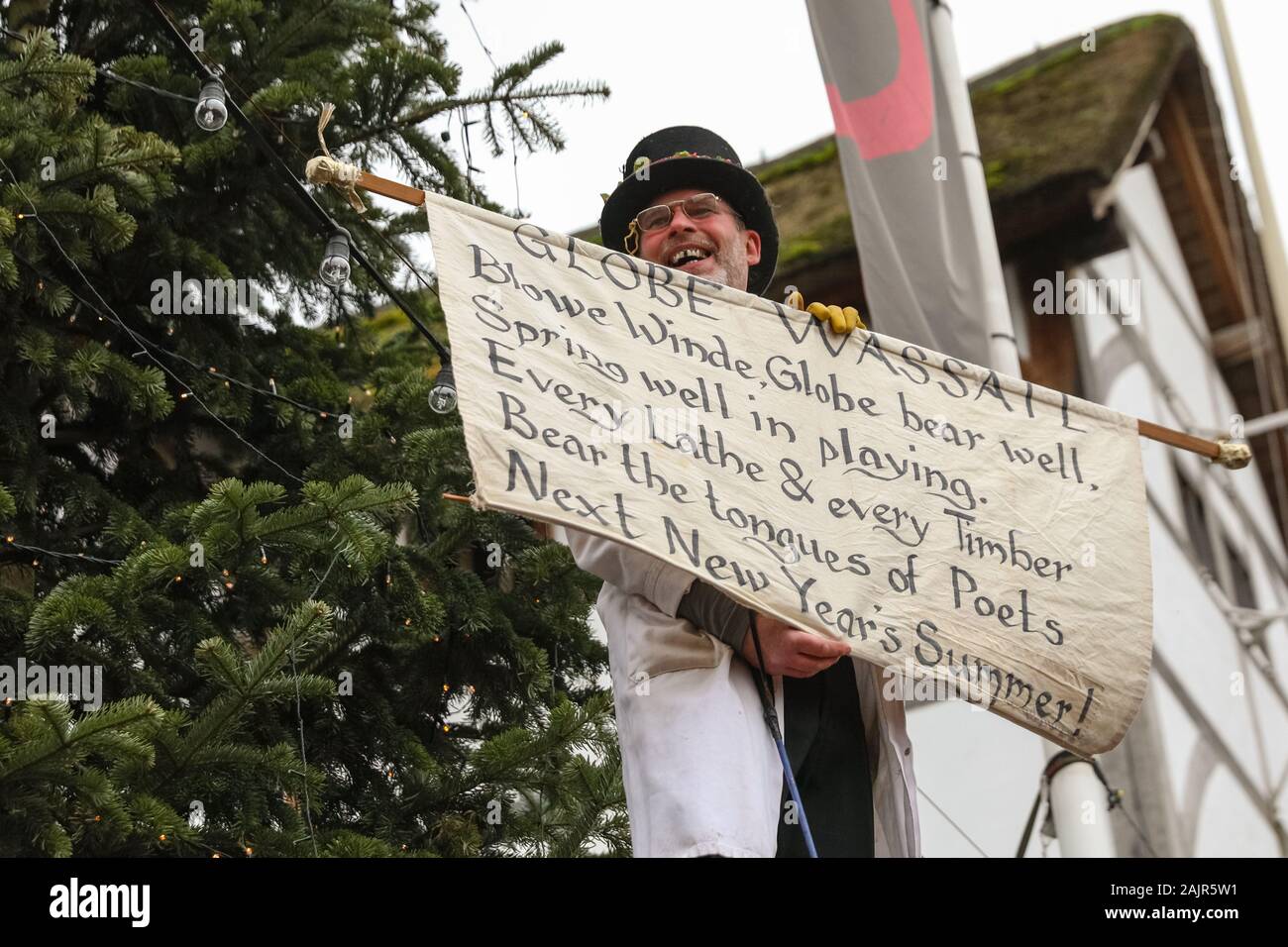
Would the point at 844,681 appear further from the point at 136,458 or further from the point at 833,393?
the point at 136,458

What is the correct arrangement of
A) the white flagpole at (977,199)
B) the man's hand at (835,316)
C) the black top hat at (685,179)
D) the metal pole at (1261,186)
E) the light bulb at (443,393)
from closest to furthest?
the man's hand at (835,316) → the black top hat at (685,179) → the light bulb at (443,393) → the white flagpole at (977,199) → the metal pole at (1261,186)

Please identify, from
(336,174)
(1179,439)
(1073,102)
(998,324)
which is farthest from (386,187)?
(1073,102)

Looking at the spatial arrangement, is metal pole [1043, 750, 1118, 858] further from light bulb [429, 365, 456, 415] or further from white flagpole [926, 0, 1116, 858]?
light bulb [429, 365, 456, 415]

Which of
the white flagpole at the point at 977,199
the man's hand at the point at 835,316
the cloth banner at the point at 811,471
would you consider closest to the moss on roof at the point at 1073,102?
the white flagpole at the point at 977,199

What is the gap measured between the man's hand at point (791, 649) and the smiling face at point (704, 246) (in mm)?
899

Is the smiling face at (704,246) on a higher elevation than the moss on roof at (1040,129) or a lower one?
lower

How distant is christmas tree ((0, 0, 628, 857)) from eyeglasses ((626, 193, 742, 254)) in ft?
2.61

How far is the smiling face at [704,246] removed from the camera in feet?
13.0

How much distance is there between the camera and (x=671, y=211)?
13.2 ft

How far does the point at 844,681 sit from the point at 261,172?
2350 millimetres

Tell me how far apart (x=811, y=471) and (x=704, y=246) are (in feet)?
2.28

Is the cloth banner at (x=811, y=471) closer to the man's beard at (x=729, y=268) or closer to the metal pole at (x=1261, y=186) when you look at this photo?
the man's beard at (x=729, y=268)

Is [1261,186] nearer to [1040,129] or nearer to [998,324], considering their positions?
[1040,129]
